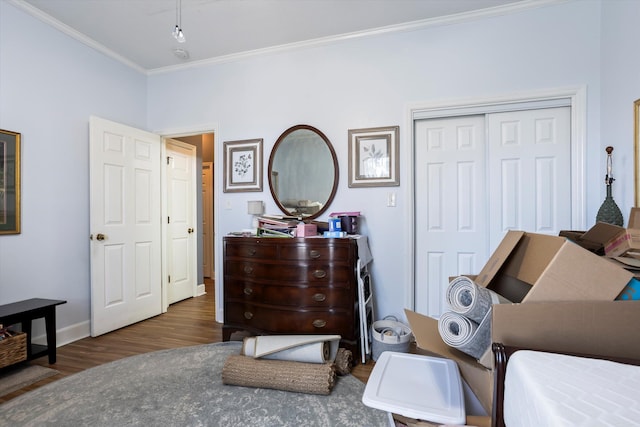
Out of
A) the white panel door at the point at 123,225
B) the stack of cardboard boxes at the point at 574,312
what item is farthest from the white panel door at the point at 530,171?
the white panel door at the point at 123,225

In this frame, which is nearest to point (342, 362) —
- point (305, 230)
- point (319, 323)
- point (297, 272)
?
point (319, 323)

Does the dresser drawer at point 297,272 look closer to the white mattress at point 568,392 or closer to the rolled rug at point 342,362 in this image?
the rolled rug at point 342,362

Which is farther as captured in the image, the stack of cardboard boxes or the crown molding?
the crown molding

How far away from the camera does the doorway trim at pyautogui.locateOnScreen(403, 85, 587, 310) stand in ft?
7.93

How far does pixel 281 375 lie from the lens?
2.00 m

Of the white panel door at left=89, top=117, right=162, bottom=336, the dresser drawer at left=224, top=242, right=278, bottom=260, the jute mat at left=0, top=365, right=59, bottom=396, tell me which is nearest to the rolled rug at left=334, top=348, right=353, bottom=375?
the dresser drawer at left=224, top=242, right=278, bottom=260

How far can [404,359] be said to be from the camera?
1.18 metres

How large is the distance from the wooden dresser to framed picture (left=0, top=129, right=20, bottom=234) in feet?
5.64

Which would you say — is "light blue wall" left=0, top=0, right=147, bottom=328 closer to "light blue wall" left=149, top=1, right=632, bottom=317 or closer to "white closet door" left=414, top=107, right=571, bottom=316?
"light blue wall" left=149, top=1, right=632, bottom=317

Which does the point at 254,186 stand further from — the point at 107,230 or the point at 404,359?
the point at 404,359

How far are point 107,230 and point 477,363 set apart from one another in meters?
3.32

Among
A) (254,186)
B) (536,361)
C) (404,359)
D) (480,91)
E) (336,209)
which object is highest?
(480,91)

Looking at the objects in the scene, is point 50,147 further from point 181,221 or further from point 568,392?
point 568,392

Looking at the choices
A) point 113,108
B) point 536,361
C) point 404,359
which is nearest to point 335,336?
point 404,359
